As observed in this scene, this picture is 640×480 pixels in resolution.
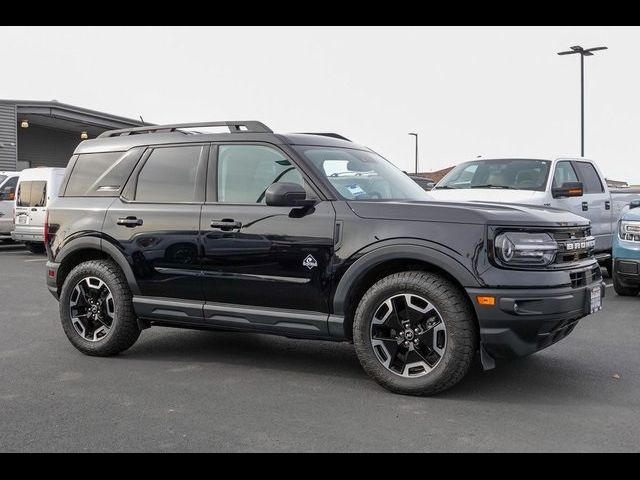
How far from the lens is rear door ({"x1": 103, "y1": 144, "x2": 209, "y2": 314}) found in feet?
17.9

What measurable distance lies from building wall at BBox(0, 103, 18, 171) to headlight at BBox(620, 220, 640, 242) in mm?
24404

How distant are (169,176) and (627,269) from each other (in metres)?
5.86

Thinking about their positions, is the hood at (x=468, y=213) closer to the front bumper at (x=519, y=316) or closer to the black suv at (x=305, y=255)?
the black suv at (x=305, y=255)

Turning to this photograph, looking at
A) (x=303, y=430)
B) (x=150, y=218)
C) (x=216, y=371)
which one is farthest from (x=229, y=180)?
(x=303, y=430)

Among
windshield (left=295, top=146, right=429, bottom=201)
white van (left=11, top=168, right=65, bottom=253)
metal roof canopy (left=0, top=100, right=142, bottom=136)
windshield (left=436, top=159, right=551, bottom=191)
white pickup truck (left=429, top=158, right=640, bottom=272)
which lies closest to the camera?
windshield (left=295, top=146, right=429, bottom=201)

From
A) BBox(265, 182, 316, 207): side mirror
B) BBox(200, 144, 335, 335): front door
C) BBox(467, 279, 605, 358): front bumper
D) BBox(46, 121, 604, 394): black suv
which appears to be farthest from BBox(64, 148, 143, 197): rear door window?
BBox(467, 279, 605, 358): front bumper

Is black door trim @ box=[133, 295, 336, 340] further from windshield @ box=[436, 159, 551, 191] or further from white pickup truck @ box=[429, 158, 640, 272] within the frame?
windshield @ box=[436, 159, 551, 191]

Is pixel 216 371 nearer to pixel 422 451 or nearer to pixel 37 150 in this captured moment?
pixel 422 451

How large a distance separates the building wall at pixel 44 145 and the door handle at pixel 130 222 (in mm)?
31279

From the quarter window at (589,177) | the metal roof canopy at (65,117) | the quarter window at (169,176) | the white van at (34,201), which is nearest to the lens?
the quarter window at (169,176)

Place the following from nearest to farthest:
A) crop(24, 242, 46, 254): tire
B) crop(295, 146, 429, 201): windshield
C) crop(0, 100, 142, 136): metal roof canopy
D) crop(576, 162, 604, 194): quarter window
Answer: crop(295, 146, 429, 201): windshield
crop(576, 162, 604, 194): quarter window
crop(24, 242, 46, 254): tire
crop(0, 100, 142, 136): metal roof canopy

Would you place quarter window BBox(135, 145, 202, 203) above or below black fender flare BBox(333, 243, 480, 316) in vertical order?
above

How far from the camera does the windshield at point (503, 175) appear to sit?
33.1ft

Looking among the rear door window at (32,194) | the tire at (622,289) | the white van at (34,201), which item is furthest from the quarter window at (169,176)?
the rear door window at (32,194)
